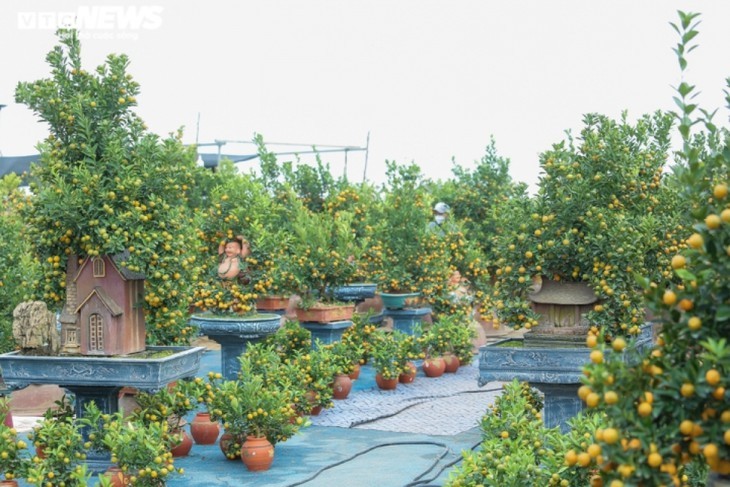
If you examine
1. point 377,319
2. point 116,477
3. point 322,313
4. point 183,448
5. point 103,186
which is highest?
point 103,186

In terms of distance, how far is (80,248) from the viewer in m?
7.91

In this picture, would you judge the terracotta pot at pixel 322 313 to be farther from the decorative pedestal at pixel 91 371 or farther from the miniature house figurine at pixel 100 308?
the decorative pedestal at pixel 91 371

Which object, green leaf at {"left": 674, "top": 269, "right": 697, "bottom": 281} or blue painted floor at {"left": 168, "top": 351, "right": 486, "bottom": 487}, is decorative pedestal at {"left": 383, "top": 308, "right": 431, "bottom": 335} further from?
green leaf at {"left": 674, "top": 269, "right": 697, "bottom": 281}

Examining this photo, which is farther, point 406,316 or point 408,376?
point 406,316

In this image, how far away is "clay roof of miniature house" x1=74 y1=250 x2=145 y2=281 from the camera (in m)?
7.84

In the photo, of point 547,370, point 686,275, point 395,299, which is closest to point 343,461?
point 547,370

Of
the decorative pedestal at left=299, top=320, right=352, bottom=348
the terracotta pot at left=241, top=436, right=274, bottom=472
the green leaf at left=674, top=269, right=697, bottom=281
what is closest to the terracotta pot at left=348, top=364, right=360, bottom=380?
the decorative pedestal at left=299, top=320, right=352, bottom=348

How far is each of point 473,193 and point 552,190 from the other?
35.7 feet

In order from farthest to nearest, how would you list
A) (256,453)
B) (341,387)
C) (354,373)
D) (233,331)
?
(354,373)
(341,387)
(233,331)
(256,453)

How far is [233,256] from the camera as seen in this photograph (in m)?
11.3

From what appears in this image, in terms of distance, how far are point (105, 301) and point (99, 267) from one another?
0.96 feet

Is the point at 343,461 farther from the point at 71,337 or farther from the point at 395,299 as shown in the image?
the point at 395,299

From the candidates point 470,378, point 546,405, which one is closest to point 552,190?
point 546,405

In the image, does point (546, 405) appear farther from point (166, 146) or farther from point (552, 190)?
point (166, 146)
